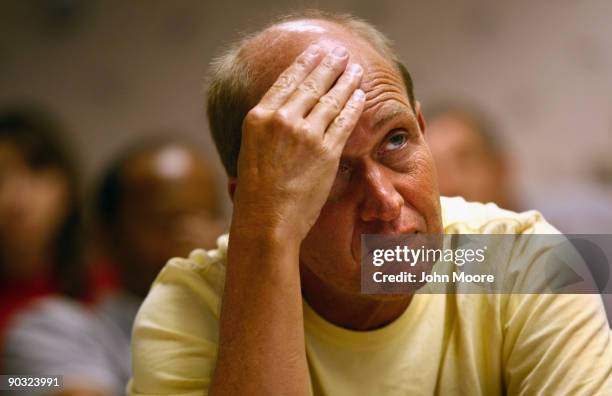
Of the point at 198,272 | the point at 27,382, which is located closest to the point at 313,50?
the point at 198,272

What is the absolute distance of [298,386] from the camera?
2.16 ft

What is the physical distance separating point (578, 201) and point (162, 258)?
0.55m

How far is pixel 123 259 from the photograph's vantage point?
1.17 metres

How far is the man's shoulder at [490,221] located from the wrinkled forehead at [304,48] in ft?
0.45

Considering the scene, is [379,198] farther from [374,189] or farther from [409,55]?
[409,55]

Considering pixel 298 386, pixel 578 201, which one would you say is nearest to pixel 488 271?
pixel 298 386

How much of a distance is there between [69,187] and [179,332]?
62 centimetres

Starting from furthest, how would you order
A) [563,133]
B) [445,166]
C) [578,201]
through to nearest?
[563,133], [445,166], [578,201]

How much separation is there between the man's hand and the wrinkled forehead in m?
0.04

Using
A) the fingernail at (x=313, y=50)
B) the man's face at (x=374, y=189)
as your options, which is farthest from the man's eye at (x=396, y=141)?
the fingernail at (x=313, y=50)

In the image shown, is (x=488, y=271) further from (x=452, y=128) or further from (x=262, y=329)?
(x=452, y=128)

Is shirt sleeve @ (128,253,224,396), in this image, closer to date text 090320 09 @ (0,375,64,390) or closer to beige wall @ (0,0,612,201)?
date text 090320 09 @ (0,375,64,390)

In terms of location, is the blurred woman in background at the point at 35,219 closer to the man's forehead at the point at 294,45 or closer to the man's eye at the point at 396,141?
the man's forehead at the point at 294,45

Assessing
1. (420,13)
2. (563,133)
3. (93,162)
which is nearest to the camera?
(420,13)
